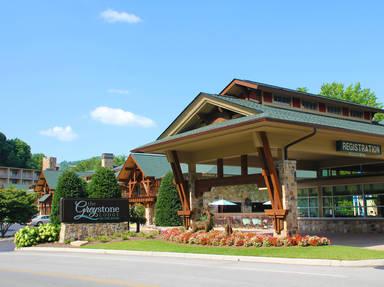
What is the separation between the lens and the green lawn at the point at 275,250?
47.5 feet

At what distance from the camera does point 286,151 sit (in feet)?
66.4

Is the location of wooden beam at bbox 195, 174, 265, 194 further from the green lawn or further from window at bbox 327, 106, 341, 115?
window at bbox 327, 106, 341, 115

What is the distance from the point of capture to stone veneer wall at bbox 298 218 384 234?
25.9 meters

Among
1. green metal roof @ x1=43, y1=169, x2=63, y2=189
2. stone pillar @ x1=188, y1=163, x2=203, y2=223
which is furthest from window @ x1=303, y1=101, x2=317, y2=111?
green metal roof @ x1=43, y1=169, x2=63, y2=189

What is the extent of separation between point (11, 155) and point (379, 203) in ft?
403

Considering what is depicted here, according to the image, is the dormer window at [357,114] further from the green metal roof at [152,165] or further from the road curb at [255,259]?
the green metal roof at [152,165]

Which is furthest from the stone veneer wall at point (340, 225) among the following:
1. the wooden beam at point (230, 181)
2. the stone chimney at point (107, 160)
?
the stone chimney at point (107, 160)

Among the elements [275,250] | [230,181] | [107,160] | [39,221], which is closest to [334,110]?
[230,181]

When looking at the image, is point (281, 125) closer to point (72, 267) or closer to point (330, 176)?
point (72, 267)

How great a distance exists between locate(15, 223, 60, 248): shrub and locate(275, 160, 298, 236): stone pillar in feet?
43.5

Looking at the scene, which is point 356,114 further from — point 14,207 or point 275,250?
point 14,207

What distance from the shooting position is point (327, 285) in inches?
389

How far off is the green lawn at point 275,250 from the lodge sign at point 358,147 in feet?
16.9

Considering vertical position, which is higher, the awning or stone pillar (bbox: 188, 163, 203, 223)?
the awning
